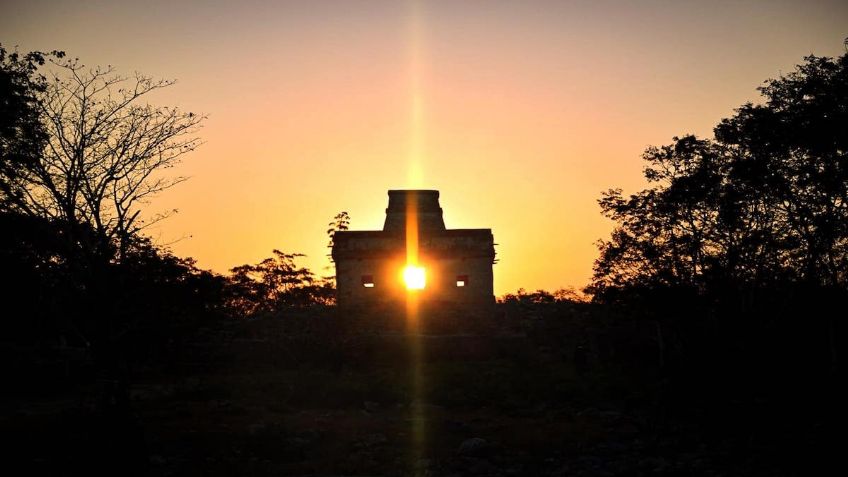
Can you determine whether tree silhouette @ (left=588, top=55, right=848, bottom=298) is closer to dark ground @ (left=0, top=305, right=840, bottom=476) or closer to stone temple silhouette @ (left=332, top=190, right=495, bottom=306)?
dark ground @ (left=0, top=305, right=840, bottom=476)

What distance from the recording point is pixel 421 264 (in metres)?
37.6

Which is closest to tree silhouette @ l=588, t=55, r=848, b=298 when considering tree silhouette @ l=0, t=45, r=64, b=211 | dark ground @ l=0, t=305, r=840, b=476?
dark ground @ l=0, t=305, r=840, b=476

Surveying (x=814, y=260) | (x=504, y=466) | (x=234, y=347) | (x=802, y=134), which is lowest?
(x=504, y=466)

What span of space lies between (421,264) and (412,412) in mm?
18356

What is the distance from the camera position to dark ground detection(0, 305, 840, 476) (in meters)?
13.4

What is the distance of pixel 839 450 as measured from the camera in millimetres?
12977

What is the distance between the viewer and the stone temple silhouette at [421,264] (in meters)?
36.8

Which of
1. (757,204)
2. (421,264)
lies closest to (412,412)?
(757,204)

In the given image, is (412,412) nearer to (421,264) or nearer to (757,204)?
(757,204)

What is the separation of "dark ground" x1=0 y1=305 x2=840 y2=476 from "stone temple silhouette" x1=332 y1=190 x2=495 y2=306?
4.97 metres

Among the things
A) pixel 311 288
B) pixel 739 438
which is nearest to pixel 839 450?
pixel 739 438

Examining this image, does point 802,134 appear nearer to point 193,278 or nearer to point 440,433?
point 440,433

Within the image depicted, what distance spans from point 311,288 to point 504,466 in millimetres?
34627

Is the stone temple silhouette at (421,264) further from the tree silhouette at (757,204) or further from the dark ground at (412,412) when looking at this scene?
the tree silhouette at (757,204)
